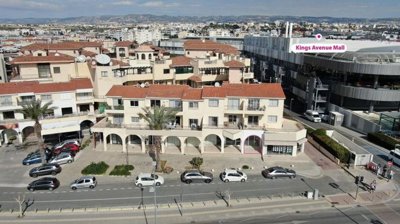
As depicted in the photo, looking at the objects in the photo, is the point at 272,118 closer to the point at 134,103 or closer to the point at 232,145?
the point at 232,145

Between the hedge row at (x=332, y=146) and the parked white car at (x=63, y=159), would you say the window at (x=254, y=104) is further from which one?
the parked white car at (x=63, y=159)

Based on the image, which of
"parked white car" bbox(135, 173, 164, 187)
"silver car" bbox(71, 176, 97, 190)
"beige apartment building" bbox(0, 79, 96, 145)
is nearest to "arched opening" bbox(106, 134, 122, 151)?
"beige apartment building" bbox(0, 79, 96, 145)

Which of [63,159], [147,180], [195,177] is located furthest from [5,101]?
[195,177]

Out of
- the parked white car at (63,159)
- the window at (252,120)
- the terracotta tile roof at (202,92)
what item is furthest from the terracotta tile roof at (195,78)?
the parked white car at (63,159)

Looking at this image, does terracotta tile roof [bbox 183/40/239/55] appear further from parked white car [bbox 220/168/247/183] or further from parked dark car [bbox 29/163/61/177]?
parked dark car [bbox 29/163/61/177]

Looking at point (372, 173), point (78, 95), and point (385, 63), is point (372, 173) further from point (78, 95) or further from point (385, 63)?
point (78, 95)

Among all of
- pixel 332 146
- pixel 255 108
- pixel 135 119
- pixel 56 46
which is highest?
pixel 56 46
